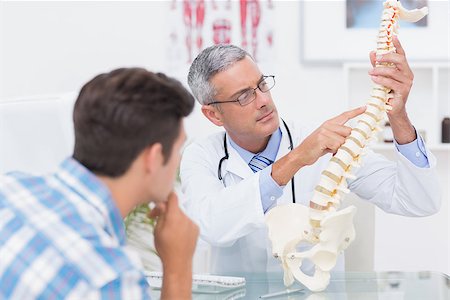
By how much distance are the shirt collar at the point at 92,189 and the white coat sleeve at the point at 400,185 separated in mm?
1182

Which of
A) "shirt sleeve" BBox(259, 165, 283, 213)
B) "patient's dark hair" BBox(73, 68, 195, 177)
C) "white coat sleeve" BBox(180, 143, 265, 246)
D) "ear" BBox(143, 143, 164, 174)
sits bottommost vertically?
"white coat sleeve" BBox(180, 143, 265, 246)

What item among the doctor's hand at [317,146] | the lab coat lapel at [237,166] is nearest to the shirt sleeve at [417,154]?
the doctor's hand at [317,146]

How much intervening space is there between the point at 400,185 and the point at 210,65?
27.0 inches

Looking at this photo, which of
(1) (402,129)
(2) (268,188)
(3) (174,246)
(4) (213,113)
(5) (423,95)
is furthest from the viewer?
(5) (423,95)

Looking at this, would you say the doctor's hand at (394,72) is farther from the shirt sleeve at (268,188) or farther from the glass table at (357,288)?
the glass table at (357,288)

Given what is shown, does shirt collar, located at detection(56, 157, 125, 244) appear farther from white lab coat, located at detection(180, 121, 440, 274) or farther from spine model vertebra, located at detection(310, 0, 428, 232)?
white lab coat, located at detection(180, 121, 440, 274)

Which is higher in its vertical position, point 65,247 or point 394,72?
point 394,72

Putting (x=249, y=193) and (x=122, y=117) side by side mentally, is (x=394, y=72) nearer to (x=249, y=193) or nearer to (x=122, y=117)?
(x=249, y=193)

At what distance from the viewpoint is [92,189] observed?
1.26 m

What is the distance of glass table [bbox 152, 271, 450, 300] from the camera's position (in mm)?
1923

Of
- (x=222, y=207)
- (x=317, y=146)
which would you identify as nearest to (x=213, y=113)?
(x=222, y=207)

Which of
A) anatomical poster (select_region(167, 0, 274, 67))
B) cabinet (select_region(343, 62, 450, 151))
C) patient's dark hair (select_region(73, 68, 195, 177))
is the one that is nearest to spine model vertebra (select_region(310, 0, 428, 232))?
patient's dark hair (select_region(73, 68, 195, 177))

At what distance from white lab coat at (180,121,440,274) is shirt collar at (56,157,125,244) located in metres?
0.85

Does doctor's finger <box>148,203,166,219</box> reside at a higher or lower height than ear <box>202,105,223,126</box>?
lower
